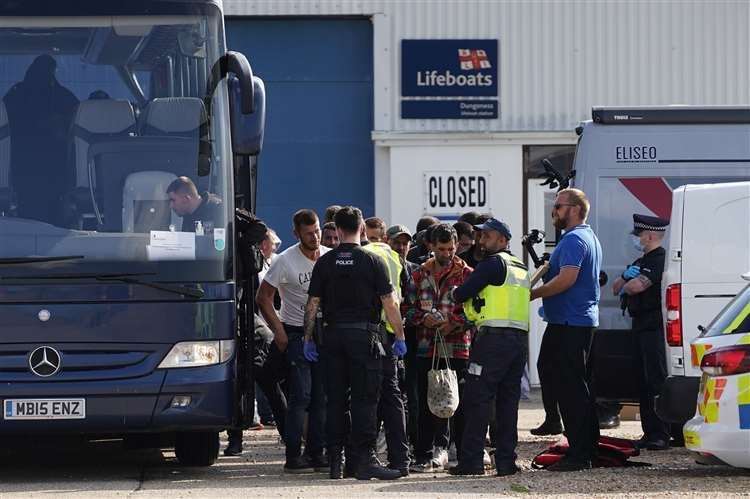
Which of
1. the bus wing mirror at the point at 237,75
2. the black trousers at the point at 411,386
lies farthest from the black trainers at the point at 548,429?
the bus wing mirror at the point at 237,75

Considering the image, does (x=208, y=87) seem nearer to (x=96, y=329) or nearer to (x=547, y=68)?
(x=96, y=329)

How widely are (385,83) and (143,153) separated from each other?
8.91 m

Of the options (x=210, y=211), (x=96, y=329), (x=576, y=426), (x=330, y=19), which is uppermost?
(x=330, y=19)

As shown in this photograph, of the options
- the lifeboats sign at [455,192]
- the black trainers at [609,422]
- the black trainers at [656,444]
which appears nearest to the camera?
the black trainers at [656,444]

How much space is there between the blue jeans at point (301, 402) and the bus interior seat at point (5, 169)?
221cm

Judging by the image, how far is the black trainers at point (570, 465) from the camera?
11094mm

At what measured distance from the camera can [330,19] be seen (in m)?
19.5

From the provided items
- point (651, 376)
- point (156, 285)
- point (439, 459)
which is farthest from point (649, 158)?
A: point (156, 285)

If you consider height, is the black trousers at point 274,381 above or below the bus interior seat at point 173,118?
below

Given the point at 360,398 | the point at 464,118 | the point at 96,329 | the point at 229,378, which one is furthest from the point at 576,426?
the point at 464,118

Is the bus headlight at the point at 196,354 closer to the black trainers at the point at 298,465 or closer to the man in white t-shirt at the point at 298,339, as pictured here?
the man in white t-shirt at the point at 298,339

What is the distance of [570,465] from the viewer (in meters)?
11.1

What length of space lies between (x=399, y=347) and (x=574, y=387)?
1.22 metres

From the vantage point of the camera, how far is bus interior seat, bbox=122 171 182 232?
1055 cm
